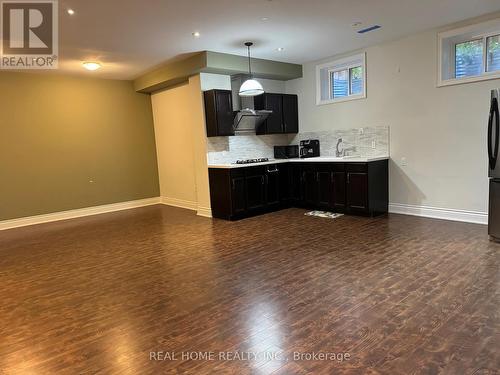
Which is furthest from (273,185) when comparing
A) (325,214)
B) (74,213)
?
(74,213)

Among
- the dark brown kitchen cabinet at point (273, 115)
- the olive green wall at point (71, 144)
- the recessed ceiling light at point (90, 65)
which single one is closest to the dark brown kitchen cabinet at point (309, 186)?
the dark brown kitchen cabinet at point (273, 115)

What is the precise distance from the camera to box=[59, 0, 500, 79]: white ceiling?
3.94 meters

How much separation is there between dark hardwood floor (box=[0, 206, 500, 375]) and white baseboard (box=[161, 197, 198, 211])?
2272 mm

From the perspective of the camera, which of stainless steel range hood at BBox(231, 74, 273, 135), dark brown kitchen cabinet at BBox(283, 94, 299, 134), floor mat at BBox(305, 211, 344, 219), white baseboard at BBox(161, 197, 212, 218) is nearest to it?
floor mat at BBox(305, 211, 344, 219)

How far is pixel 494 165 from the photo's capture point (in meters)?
4.05

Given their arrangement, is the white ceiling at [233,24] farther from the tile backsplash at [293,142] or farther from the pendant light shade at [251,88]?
the tile backsplash at [293,142]

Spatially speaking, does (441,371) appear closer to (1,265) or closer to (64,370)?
(64,370)

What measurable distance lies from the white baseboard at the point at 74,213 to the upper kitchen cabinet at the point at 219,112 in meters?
2.92

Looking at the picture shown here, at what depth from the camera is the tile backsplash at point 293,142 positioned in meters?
6.08

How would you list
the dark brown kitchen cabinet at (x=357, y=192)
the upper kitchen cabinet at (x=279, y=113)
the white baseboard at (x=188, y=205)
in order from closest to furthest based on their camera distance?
the dark brown kitchen cabinet at (x=357, y=192), the white baseboard at (x=188, y=205), the upper kitchen cabinet at (x=279, y=113)

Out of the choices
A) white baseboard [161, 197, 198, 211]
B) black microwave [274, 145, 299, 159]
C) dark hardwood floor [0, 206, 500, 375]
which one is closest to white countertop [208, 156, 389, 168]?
black microwave [274, 145, 299, 159]

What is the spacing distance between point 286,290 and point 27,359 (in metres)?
1.98

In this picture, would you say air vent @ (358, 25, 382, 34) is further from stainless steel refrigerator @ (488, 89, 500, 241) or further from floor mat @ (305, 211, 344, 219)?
floor mat @ (305, 211, 344, 219)

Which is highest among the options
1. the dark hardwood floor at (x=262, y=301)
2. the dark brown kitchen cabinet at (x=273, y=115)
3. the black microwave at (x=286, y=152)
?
the dark brown kitchen cabinet at (x=273, y=115)
